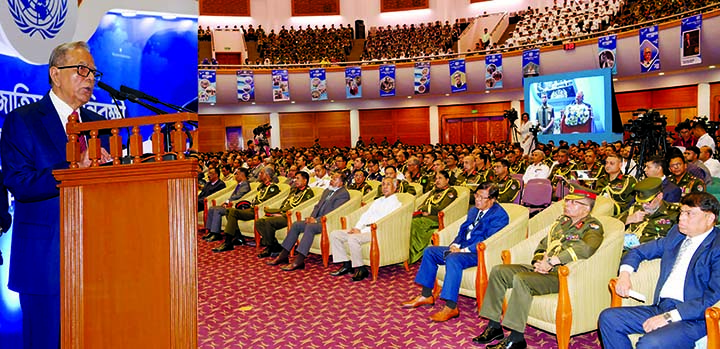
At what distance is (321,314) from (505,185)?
10.9 ft

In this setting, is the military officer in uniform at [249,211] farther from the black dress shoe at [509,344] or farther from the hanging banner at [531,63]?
the hanging banner at [531,63]

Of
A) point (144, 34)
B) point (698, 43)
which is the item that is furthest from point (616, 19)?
point (144, 34)

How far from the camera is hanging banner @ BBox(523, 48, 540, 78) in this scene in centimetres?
1691

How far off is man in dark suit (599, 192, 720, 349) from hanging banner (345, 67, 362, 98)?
675 inches

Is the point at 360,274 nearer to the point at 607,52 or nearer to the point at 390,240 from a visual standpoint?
the point at 390,240

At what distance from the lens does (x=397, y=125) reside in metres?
23.2

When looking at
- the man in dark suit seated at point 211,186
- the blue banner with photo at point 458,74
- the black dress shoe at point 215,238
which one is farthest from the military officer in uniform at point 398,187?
the blue banner with photo at point 458,74

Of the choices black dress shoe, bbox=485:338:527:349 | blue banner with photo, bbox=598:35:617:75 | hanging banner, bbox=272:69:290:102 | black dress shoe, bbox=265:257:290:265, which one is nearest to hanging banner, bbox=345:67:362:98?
hanging banner, bbox=272:69:290:102

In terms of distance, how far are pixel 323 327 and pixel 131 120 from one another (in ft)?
8.85

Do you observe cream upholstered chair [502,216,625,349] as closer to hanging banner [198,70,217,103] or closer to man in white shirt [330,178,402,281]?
man in white shirt [330,178,402,281]

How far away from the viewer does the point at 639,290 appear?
3.25m

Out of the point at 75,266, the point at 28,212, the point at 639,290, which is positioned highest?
→ the point at 28,212

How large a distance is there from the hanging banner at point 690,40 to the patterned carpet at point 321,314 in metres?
10.5

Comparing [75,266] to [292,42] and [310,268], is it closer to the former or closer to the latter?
[310,268]
